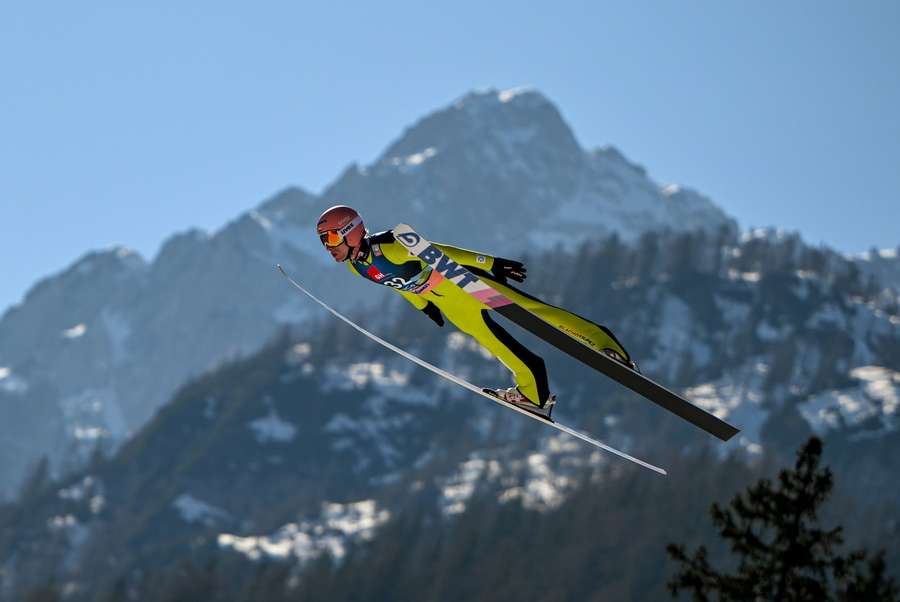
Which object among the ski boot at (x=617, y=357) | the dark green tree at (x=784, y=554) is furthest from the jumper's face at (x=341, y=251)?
the dark green tree at (x=784, y=554)

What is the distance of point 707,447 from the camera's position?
173 m

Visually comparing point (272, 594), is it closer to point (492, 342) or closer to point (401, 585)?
point (401, 585)

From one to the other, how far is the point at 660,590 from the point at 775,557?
11436cm

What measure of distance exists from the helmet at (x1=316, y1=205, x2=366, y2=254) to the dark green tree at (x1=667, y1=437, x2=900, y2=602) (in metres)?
7.43

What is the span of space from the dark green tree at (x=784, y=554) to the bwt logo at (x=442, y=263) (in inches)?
267

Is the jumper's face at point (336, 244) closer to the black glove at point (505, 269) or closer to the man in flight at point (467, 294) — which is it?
the man in flight at point (467, 294)

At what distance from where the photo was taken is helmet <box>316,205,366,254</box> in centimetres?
1266

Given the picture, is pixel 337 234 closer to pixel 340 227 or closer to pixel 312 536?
pixel 340 227

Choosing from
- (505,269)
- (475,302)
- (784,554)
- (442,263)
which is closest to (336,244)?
(442,263)

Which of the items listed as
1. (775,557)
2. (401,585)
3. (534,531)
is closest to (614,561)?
(534,531)

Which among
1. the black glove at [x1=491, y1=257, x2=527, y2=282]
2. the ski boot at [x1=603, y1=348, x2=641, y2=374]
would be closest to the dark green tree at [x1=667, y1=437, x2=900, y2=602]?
the ski boot at [x1=603, y1=348, x2=641, y2=374]

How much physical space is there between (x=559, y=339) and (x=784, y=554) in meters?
6.88

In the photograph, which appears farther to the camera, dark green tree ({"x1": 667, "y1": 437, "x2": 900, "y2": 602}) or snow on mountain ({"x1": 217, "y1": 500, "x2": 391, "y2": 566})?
snow on mountain ({"x1": 217, "y1": 500, "x2": 391, "y2": 566})

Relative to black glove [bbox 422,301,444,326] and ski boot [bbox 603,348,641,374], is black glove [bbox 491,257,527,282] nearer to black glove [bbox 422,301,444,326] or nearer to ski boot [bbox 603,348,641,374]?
black glove [bbox 422,301,444,326]
